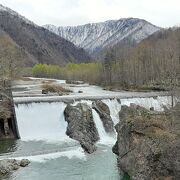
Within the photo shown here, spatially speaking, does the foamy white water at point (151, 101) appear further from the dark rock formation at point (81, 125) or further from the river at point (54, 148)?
the dark rock formation at point (81, 125)

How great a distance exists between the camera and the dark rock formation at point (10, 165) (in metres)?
25.9

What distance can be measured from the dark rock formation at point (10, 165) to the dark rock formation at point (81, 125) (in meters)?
6.76

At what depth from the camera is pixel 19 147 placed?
32.8 metres

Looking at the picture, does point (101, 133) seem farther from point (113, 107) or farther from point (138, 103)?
point (138, 103)

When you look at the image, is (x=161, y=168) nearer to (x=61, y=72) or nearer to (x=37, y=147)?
(x=37, y=147)

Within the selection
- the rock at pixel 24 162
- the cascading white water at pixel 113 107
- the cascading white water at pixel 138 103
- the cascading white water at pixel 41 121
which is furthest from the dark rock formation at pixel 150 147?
the cascading white water at pixel 113 107

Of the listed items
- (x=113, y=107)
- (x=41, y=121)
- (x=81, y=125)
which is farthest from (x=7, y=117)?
(x=113, y=107)

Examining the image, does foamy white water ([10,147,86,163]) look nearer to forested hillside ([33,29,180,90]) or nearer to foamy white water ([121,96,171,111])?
foamy white water ([121,96,171,111])

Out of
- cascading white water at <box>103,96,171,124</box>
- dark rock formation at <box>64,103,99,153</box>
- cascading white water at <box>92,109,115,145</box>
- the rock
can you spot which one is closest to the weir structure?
dark rock formation at <box>64,103,99,153</box>

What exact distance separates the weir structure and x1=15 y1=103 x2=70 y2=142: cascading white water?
87 cm

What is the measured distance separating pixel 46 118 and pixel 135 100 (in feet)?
43.0

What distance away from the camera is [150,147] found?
23.4 meters

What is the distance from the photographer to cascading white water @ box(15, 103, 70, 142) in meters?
37.8

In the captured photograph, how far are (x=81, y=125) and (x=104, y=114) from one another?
4.35 metres
